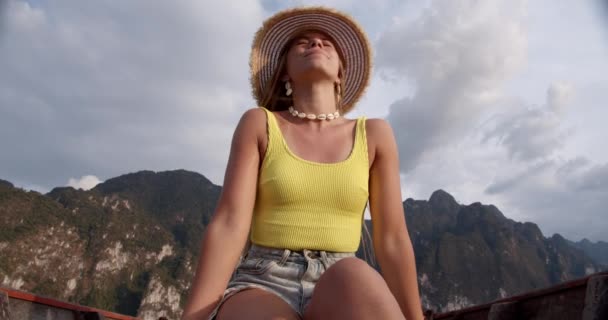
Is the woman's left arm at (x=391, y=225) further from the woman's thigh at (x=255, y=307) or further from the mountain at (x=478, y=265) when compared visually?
the mountain at (x=478, y=265)

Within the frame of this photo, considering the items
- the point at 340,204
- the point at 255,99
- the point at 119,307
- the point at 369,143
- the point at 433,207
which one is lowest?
the point at 119,307

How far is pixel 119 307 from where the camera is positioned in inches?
3027

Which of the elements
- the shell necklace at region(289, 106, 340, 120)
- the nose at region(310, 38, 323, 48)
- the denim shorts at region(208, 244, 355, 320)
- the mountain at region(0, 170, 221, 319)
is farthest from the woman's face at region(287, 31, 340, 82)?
the mountain at region(0, 170, 221, 319)

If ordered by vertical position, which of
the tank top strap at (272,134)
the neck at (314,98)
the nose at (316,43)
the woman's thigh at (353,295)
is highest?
the nose at (316,43)

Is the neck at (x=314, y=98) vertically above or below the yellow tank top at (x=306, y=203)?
above

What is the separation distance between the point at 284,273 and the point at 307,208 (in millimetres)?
228

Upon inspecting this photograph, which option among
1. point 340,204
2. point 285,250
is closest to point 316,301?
point 285,250

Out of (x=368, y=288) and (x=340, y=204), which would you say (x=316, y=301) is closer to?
(x=368, y=288)

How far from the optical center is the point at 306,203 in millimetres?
1536

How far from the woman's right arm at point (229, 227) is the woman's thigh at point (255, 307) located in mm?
74

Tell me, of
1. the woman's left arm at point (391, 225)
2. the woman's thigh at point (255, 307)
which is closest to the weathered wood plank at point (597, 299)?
the woman's left arm at point (391, 225)

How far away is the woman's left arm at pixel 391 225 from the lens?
153cm

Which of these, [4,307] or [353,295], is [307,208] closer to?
[353,295]

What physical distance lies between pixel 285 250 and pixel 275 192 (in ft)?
0.61
